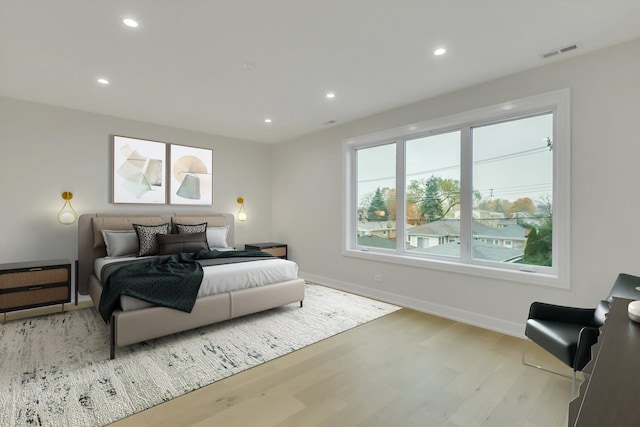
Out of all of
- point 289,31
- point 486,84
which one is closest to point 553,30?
point 486,84

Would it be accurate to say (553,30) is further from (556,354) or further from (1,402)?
(1,402)

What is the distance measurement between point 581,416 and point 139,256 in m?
4.48

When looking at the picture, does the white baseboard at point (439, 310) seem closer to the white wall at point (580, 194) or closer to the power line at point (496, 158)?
the white wall at point (580, 194)

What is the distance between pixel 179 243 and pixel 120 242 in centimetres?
75

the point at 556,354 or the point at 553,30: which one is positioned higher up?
the point at 553,30

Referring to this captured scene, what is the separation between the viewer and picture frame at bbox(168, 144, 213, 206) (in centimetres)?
498

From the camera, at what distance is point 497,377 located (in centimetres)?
233

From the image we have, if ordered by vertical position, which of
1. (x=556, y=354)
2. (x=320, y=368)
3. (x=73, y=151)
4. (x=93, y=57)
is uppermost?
(x=93, y=57)

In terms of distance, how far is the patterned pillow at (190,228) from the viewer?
455 centimetres

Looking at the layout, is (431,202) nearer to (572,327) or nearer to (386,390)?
(572,327)

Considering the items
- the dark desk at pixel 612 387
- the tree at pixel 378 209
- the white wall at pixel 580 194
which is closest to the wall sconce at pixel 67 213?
the white wall at pixel 580 194

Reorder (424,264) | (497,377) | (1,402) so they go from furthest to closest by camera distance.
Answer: (424,264) → (497,377) → (1,402)

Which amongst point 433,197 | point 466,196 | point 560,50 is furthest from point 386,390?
point 560,50

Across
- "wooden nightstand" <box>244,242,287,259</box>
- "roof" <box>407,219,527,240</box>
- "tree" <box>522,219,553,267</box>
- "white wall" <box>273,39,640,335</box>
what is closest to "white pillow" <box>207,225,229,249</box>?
"wooden nightstand" <box>244,242,287,259</box>
